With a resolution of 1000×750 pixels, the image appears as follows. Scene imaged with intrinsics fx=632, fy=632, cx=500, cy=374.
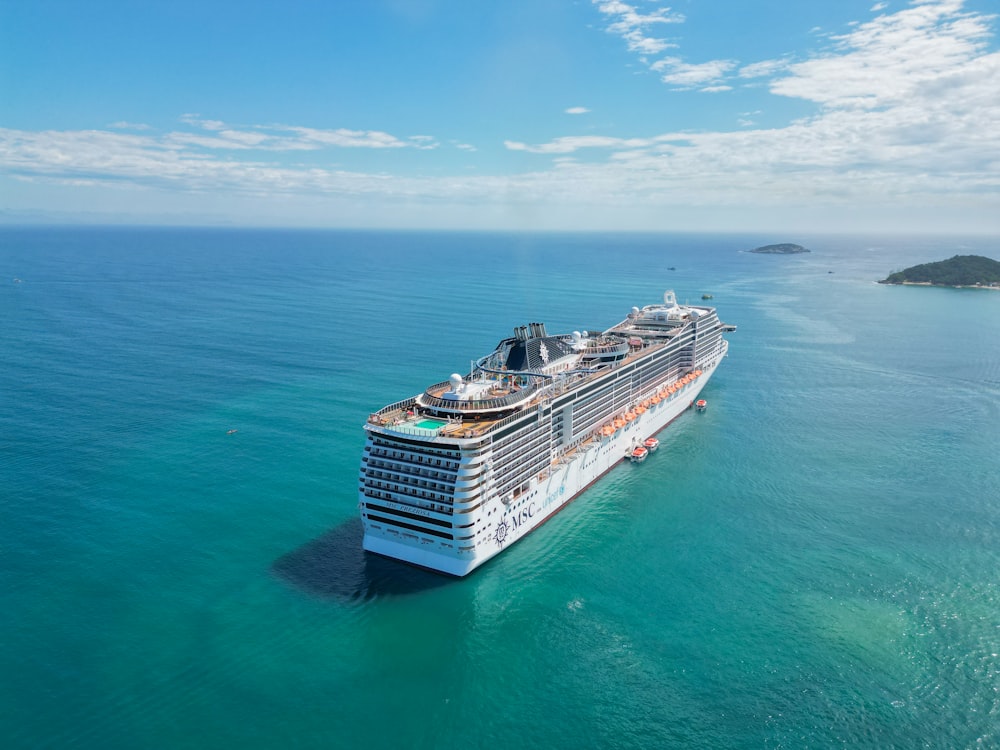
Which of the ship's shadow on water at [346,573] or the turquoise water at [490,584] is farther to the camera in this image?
the ship's shadow on water at [346,573]

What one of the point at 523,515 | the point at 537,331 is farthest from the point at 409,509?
the point at 537,331

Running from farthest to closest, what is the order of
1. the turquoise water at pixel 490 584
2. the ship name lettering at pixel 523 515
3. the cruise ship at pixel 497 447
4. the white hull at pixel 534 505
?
1. the ship name lettering at pixel 523 515
2. the white hull at pixel 534 505
3. the cruise ship at pixel 497 447
4. the turquoise water at pixel 490 584

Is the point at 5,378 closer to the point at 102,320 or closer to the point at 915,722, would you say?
the point at 102,320

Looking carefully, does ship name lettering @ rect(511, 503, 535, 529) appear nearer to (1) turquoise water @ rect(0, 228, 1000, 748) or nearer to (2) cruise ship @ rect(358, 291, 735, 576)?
(2) cruise ship @ rect(358, 291, 735, 576)

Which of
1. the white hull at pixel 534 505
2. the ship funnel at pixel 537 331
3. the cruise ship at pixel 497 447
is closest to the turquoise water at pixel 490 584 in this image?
the white hull at pixel 534 505

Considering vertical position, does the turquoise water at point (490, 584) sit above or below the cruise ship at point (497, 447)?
below

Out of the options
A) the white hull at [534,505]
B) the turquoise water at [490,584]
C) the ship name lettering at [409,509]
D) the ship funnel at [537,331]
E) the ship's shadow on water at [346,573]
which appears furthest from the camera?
A: the ship funnel at [537,331]

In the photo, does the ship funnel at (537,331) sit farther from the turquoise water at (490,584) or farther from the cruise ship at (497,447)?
the turquoise water at (490,584)

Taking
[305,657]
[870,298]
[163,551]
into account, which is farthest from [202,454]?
[870,298]
